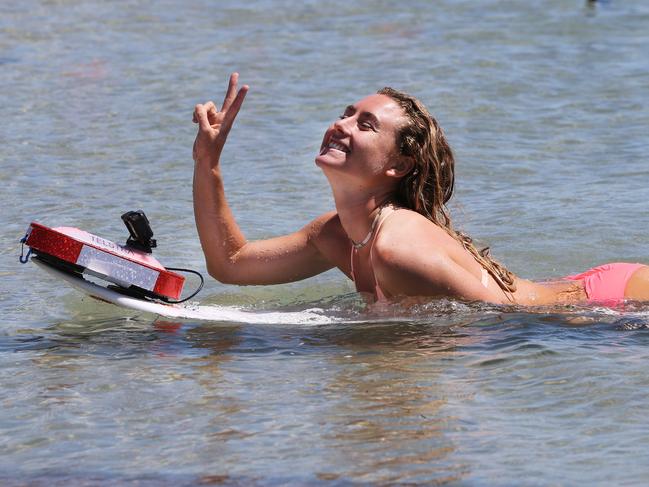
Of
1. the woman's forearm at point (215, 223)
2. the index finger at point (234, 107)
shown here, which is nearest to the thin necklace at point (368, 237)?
the woman's forearm at point (215, 223)

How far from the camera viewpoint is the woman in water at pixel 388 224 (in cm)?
495

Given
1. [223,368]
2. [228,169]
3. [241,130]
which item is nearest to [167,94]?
[241,130]

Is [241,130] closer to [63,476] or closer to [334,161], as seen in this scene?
[334,161]

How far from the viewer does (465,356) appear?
4758mm

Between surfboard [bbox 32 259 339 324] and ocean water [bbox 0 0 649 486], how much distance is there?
44 mm

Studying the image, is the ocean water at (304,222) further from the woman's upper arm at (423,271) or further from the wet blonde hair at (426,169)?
the wet blonde hair at (426,169)

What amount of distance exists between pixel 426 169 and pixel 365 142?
27 cm

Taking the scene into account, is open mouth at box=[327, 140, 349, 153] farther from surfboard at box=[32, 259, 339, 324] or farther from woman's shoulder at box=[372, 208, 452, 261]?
surfboard at box=[32, 259, 339, 324]

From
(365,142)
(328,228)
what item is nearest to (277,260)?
(328,228)

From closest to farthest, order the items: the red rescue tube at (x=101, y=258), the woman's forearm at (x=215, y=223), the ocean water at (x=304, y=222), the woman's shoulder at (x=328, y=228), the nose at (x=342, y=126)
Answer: the ocean water at (x=304, y=222)
the red rescue tube at (x=101, y=258)
the nose at (x=342, y=126)
the woman's forearm at (x=215, y=223)
the woman's shoulder at (x=328, y=228)

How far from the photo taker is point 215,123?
17.6 ft

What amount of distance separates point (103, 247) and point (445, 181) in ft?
4.51

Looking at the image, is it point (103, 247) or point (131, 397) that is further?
point (103, 247)

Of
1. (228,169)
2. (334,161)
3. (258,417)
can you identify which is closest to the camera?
(258,417)
